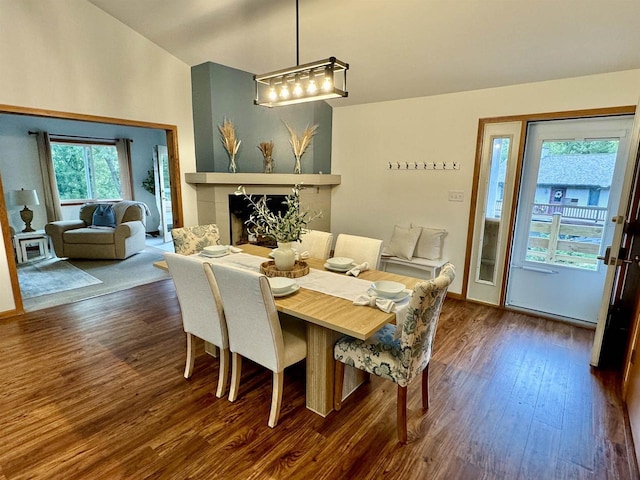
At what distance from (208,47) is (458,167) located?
3084 millimetres

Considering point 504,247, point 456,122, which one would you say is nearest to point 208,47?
point 456,122

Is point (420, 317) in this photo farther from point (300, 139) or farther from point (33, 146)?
point (33, 146)

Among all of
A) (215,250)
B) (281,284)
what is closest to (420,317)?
(281,284)

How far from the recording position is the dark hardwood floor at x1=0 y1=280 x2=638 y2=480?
5.75ft

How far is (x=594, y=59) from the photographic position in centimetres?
286

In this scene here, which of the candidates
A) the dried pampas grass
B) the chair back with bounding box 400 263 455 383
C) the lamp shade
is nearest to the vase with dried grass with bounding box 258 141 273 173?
the dried pampas grass

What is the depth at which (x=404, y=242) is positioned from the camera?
416 cm

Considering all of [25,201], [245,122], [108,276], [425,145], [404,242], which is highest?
[245,122]

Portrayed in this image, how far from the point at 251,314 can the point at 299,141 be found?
3424mm

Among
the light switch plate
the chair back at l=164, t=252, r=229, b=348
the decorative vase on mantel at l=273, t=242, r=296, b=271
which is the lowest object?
the chair back at l=164, t=252, r=229, b=348

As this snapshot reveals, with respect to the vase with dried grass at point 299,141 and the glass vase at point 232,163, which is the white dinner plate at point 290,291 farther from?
the vase with dried grass at point 299,141

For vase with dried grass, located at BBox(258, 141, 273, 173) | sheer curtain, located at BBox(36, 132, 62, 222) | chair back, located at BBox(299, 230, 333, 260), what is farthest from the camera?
sheer curtain, located at BBox(36, 132, 62, 222)

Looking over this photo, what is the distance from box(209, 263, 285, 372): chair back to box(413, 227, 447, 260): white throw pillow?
8.70ft

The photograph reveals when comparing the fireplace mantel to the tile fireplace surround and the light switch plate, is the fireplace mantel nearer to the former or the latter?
the tile fireplace surround
